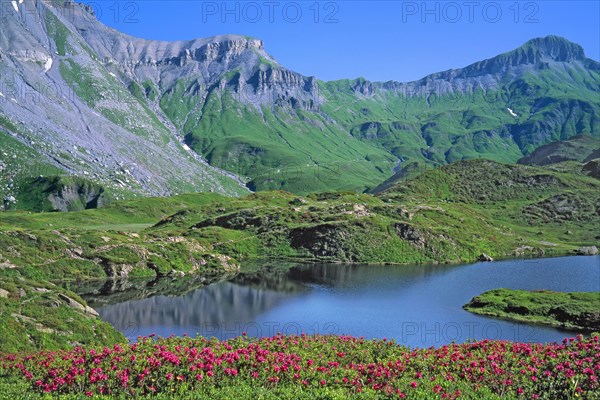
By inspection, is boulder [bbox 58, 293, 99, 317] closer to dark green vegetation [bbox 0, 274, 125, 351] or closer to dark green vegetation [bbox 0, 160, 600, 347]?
dark green vegetation [bbox 0, 274, 125, 351]

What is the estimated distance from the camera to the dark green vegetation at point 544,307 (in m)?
88.1

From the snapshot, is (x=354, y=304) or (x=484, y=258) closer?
(x=354, y=304)

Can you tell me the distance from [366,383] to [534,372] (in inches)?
384

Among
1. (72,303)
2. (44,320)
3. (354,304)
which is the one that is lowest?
(354,304)

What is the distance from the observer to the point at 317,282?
128 m

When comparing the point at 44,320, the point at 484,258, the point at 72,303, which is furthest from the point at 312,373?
the point at 484,258

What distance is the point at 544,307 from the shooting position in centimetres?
9469

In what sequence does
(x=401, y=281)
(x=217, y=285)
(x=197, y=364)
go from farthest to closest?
(x=401, y=281) → (x=217, y=285) → (x=197, y=364)

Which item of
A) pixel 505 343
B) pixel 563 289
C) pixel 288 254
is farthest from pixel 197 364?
pixel 288 254

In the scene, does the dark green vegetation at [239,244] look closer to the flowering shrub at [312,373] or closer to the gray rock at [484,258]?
the gray rock at [484,258]

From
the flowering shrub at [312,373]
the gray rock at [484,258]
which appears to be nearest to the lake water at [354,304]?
the gray rock at [484,258]

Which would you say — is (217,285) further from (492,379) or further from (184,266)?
(492,379)

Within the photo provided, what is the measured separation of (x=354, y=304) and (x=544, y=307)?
109 ft

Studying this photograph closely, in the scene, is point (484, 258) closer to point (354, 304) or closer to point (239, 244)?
point (239, 244)
